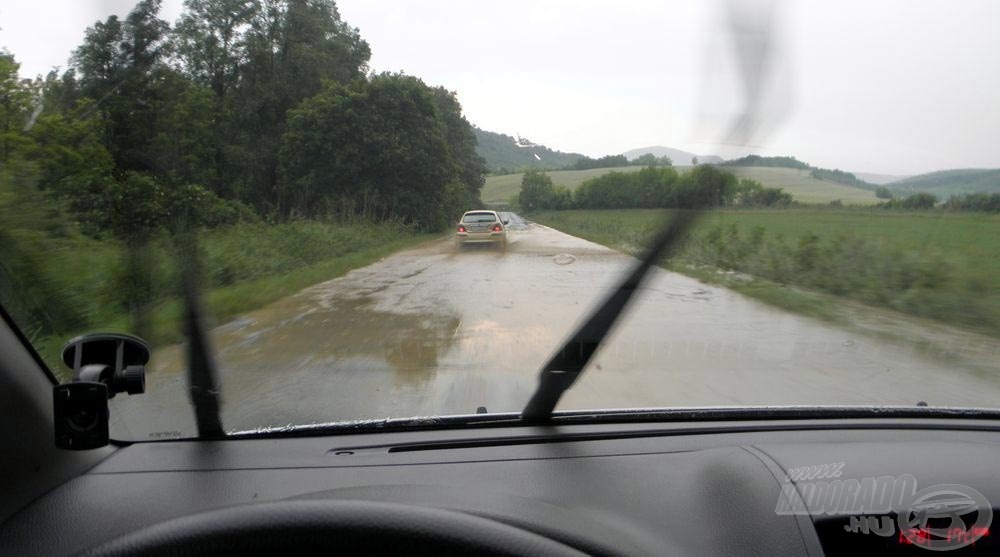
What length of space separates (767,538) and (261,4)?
556cm

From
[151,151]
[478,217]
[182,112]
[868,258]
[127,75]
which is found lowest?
[478,217]

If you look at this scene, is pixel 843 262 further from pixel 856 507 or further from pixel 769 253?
pixel 856 507

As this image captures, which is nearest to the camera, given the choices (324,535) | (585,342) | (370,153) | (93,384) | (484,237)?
(324,535)

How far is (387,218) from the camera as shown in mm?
18375

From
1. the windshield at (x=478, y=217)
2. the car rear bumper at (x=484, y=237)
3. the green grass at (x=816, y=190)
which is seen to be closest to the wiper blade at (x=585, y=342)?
the green grass at (x=816, y=190)

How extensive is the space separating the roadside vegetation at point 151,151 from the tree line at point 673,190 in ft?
7.27

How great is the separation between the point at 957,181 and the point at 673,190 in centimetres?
304

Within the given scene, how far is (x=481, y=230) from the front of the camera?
68.0ft

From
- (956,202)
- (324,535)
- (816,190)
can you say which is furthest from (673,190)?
(956,202)

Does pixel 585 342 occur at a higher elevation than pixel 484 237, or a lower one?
higher

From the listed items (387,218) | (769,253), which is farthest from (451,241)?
(769,253)

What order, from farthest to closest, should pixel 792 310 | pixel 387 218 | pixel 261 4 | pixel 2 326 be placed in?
1. pixel 387 218
2. pixel 792 310
3. pixel 261 4
4. pixel 2 326
